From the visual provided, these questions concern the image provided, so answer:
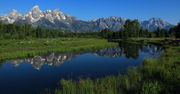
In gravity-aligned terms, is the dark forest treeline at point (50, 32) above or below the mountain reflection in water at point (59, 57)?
above

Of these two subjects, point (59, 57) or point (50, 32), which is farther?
point (50, 32)

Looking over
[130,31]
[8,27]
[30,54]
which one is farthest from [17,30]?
[130,31]

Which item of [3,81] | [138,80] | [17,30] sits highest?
[17,30]

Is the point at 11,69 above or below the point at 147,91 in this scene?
below

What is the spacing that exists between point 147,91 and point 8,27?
12415 cm

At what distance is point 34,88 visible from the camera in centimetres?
2070

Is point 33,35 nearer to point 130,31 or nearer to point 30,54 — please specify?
point 130,31

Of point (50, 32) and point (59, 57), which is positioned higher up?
point (50, 32)

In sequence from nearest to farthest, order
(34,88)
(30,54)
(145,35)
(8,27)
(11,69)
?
1. (34,88)
2. (11,69)
3. (30,54)
4. (8,27)
5. (145,35)

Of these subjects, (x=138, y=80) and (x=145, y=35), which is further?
(x=145, y=35)

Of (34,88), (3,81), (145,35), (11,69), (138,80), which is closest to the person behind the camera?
(138,80)

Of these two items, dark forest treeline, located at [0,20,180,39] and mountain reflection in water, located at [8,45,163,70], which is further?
dark forest treeline, located at [0,20,180,39]

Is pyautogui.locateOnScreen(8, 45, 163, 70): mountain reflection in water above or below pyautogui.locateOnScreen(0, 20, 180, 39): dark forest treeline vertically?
below

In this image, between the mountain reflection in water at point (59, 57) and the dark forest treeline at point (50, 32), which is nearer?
the mountain reflection in water at point (59, 57)
